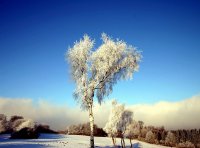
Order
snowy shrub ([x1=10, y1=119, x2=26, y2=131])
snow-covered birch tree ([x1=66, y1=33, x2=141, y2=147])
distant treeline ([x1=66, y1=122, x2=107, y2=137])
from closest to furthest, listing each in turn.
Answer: snow-covered birch tree ([x1=66, y1=33, x2=141, y2=147]), snowy shrub ([x1=10, y1=119, x2=26, y2=131]), distant treeline ([x1=66, y1=122, x2=107, y2=137])

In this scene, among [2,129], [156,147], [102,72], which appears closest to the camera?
[102,72]

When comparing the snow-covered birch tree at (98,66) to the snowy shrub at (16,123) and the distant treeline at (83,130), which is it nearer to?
the snowy shrub at (16,123)

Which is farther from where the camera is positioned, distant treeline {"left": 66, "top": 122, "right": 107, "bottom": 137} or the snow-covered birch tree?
distant treeline {"left": 66, "top": 122, "right": 107, "bottom": 137}

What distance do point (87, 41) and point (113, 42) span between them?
3503 millimetres

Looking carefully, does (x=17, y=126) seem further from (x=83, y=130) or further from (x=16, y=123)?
(x=83, y=130)

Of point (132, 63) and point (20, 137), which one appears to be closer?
point (132, 63)

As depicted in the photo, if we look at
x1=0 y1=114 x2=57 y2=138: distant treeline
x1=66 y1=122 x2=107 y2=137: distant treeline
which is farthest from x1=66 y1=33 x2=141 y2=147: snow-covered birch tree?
x1=66 y1=122 x2=107 y2=137: distant treeline

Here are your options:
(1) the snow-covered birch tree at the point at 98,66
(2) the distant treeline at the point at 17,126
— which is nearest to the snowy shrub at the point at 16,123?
(2) the distant treeline at the point at 17,126

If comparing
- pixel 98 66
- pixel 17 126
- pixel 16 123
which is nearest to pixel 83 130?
pixel 16 123

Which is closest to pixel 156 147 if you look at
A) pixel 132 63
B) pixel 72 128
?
pixel 72 128

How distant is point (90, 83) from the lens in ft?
137

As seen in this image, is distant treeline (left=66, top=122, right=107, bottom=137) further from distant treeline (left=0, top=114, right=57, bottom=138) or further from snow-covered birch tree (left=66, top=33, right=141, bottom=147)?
snow-covered birch tree (left=66, top=33, right=141, bottom=147)

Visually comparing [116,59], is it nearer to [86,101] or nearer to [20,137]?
[86,101]

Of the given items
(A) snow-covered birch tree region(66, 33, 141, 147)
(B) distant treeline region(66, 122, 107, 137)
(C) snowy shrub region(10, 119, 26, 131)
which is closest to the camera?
(A) snow-covered birch tree region(66, 33, 141, 147)
